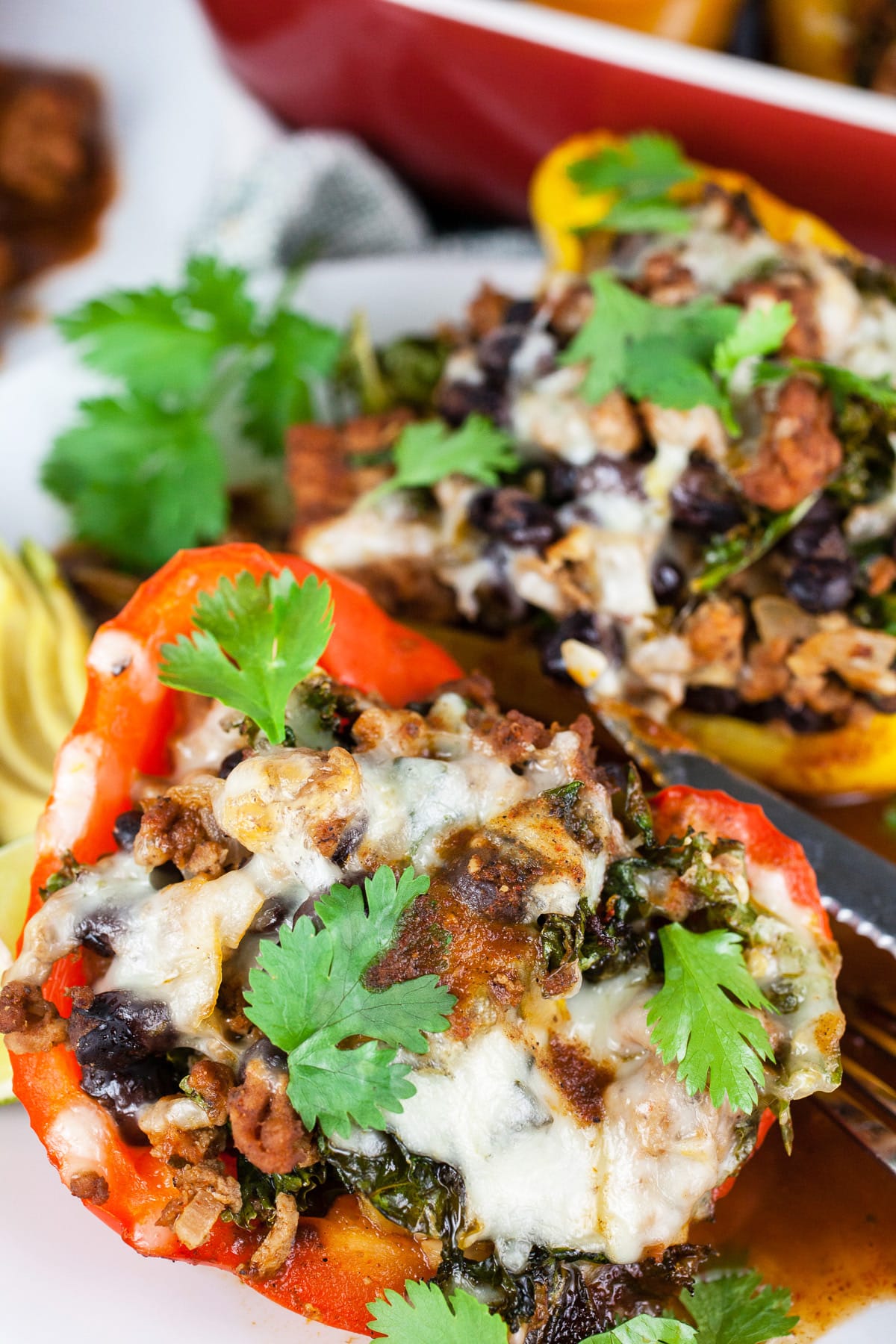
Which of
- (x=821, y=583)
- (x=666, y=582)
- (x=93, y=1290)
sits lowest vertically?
(x=93, y=1290)

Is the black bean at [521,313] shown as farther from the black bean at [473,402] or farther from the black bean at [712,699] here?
the black bean at [712,699]

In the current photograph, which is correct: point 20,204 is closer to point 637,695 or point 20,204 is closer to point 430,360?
point 430,360

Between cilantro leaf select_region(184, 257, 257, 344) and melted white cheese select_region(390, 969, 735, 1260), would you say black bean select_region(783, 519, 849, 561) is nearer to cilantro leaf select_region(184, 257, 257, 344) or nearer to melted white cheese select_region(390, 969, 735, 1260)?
melted white cheese select_region(390, 969, 735, 1260)

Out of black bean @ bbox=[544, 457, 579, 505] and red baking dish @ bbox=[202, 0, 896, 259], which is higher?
red baking dish @ bbox=[202, 0, 896, 259]

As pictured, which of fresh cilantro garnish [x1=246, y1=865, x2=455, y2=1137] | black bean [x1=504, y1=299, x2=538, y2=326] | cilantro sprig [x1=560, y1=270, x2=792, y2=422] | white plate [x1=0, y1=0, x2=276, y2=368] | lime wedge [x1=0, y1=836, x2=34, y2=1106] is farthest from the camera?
white plate [x1=0, y1=0, x2=276, y2=368]

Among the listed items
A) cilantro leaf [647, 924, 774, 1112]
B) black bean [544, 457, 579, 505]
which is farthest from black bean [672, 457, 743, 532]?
cilantro leaf [647, 924, 774, 1112]

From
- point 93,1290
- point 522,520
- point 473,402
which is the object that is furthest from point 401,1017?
point 473,402

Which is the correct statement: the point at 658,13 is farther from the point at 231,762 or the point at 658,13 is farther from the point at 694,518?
the point at 231,762
